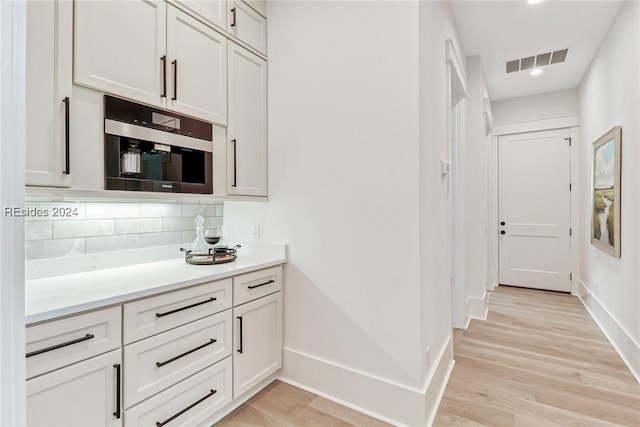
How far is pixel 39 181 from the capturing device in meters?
1.32

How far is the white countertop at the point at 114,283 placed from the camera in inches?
47.9

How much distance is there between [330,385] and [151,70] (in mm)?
2152

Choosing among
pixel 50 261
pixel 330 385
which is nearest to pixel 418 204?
pixel 330 385

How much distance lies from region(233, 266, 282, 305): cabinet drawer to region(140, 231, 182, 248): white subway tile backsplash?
0.69 meters

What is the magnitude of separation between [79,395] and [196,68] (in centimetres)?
173

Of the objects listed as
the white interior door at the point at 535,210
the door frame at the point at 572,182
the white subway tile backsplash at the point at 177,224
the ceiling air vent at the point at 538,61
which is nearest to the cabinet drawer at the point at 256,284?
the white subway tile backsplash at the point at 177,224

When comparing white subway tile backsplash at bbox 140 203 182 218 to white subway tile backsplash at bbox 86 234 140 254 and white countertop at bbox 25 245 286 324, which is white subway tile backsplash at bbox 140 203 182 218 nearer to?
white subway tile backsplash at bbox 86 234 140 254

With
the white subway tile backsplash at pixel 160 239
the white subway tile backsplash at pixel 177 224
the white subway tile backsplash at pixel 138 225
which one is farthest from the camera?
the white subway tile backsplash at pixel 177 224

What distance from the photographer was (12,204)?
416mm

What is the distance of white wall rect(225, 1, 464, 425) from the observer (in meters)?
1.82

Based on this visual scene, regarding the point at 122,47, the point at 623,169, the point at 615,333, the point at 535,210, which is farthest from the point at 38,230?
the point at 535,210

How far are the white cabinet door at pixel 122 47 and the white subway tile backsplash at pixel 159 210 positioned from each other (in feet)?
2.40

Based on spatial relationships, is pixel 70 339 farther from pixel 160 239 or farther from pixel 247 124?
pixel 247 124

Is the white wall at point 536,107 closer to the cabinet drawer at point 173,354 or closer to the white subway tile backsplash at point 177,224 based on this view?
the white subway tile backsplash at point 177,224
